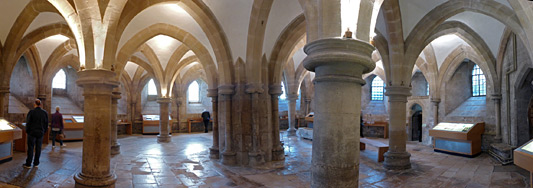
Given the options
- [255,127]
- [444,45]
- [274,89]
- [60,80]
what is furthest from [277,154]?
[60,80]

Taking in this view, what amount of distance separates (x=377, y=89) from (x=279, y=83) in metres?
11.9

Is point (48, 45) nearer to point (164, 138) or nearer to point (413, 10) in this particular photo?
point (164, 138)

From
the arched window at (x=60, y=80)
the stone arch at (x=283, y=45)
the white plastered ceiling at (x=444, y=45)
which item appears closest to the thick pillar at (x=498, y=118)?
the white plastered ceiling at (x=444, y=45)

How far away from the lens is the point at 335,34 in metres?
2.79

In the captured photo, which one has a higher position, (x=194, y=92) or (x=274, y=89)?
(x=194, y=92)

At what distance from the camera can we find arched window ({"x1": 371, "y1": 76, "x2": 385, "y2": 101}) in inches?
690

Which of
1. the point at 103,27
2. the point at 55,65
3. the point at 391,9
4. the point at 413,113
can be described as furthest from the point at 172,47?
the point at 413,113

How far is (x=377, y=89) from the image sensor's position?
17656 millimetres

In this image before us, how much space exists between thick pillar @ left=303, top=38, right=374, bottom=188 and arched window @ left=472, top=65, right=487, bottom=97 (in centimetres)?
1185

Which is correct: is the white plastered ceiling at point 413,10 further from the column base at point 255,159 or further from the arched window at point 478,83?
the arched window at point 478,83

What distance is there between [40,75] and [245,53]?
1004 cm

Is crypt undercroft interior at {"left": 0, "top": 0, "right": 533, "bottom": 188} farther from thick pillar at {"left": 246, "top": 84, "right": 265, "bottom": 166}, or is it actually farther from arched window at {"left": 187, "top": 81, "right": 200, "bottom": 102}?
arched window at {"left": 187, "top": 81, "right": 200, "bottom": 102}

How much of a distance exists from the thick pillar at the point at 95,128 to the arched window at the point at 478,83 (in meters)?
13.4

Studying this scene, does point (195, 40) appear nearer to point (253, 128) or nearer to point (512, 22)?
point (253, 128)
